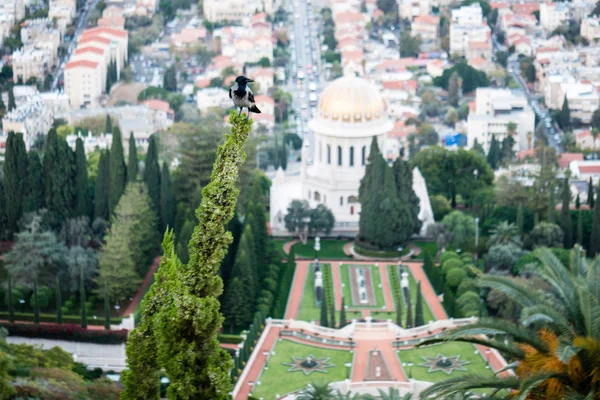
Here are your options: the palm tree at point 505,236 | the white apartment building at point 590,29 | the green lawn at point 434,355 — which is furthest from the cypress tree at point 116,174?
the white apartment building at point 590,29

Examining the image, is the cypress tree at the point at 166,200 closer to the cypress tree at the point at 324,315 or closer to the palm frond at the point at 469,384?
the cypress tree at the point at 324,315

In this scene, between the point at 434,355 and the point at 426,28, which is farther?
the point at 426,28

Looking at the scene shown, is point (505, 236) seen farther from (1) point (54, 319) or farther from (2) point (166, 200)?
(1) point (54, 319)

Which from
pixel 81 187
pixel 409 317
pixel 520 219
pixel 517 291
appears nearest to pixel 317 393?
pixel 409 317

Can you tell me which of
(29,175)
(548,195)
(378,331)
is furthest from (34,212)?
(548,195)

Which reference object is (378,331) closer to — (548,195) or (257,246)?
(257,246)

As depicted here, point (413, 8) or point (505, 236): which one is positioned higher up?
point (413, 8)

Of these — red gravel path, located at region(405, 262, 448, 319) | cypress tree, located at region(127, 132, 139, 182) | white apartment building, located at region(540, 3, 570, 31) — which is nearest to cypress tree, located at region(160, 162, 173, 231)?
cypress tree, located at region(127, 132, 139, 182)

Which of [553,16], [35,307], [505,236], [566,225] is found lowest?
[35,307]
